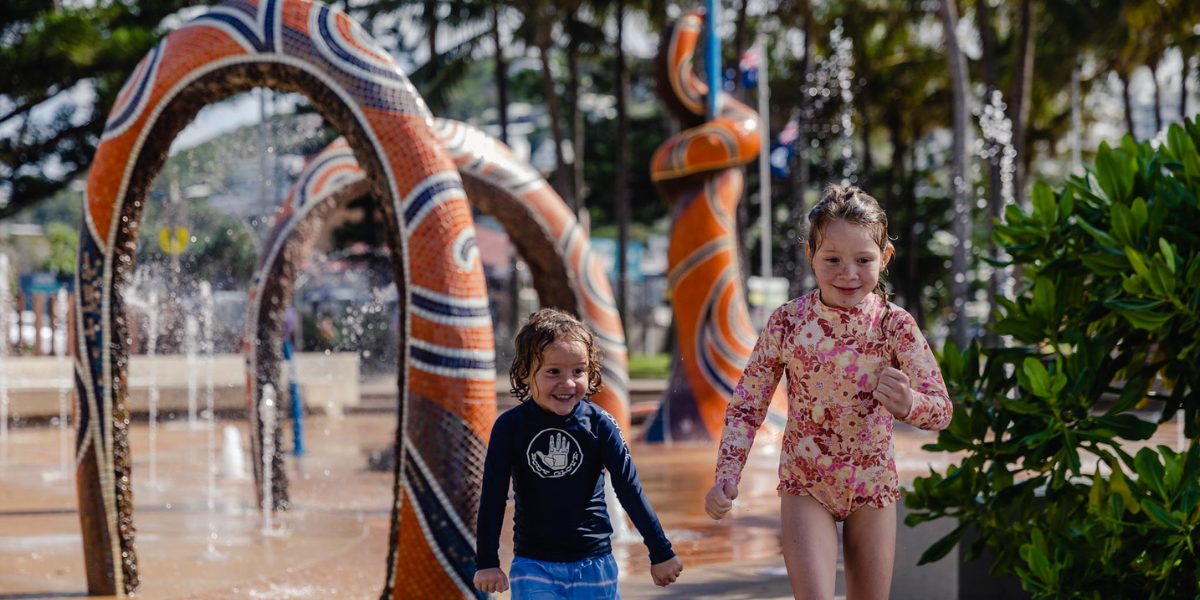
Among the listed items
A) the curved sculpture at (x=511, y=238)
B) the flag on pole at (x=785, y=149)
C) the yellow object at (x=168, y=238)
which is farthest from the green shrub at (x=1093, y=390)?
the yellow object at (x=168, y=238)

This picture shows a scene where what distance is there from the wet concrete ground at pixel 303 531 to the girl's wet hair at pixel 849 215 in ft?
7.72

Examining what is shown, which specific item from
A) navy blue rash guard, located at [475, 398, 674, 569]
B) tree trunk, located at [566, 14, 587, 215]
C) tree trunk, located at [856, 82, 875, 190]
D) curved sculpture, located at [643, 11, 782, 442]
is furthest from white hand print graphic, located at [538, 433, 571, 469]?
tree trunk, located at [856, 82, 875, 190]

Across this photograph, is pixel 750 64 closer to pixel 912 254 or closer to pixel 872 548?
pixel 912 254

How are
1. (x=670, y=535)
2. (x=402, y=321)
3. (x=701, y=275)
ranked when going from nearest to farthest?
1. (x=402, y=321)
2. (x=670, y=535)
3. (x=701, y=275)

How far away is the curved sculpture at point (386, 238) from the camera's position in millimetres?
5023

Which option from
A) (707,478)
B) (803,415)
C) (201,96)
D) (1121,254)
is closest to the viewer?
(803,415)

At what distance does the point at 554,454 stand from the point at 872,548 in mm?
940

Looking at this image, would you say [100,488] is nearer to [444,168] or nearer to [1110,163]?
[444,168]

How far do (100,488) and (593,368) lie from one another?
3.54 m

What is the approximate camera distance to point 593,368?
352 centimetres

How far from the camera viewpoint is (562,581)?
3.33 m

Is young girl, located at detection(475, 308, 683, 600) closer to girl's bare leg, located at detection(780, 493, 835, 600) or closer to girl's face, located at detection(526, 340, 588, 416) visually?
girl's face, located at detection(526, 340, 588, 416)

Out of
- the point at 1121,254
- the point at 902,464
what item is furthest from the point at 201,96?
the point at 902,464

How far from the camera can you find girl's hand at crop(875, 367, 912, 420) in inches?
124
